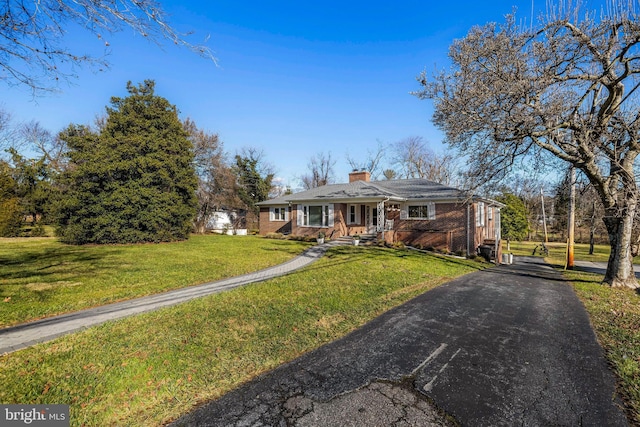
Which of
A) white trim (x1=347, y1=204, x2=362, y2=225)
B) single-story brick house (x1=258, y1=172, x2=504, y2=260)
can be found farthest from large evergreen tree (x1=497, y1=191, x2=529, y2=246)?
white trim (x1=347, y1=204, x2=362, y2=225)

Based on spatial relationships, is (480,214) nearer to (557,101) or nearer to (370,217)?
(370,217)

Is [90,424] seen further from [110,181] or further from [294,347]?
[110,181]

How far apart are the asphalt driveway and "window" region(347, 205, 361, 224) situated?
1539cm

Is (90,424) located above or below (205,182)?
below

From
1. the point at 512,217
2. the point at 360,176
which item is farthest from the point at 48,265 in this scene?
the point at 512,217

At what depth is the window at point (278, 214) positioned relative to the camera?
84.3ft

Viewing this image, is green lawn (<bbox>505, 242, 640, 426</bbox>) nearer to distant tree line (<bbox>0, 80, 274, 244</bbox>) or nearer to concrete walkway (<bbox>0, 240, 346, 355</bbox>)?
concrete walkway (<bbox>0, 240, 346, 355</bbox>)

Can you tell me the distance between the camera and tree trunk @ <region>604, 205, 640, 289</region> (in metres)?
9.73

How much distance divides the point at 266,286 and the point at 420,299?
13.8 ft

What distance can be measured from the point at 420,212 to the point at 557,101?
11.3 meters

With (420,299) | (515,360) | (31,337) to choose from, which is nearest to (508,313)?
(420,299)

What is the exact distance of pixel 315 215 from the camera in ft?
72.2

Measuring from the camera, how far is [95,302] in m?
6.68

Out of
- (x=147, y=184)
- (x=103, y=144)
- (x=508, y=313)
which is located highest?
(x=103, y=144)
